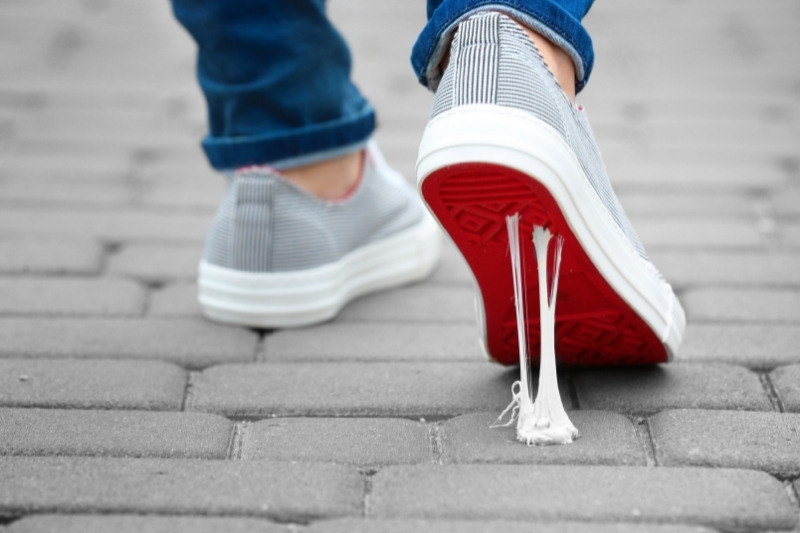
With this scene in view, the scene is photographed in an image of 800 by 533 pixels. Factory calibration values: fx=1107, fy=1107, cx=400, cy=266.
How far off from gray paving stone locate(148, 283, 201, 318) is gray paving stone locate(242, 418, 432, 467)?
1.70 ft

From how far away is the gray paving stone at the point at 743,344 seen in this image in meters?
1.71

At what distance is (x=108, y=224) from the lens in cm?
238

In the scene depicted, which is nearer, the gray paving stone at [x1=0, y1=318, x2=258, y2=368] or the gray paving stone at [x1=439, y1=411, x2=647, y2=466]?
the gray paving stone at [x1=439, y1=411, x2=647, y2=466]

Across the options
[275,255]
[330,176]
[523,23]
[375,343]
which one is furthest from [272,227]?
[523,23]

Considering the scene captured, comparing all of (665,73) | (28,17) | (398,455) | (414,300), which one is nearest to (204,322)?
(414,300)

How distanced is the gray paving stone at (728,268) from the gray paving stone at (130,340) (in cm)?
82

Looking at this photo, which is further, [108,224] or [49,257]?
[108,224]

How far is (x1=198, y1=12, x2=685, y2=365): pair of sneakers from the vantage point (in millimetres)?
1300

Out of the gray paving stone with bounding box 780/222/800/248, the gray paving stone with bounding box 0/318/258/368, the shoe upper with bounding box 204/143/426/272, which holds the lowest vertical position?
the gray paving stone with bounding box 780/222/800/248

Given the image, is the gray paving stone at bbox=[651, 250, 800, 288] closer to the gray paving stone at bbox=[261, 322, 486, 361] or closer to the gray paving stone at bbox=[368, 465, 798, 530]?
the gray paving stone at bbox=[261, 322, 486, 361]

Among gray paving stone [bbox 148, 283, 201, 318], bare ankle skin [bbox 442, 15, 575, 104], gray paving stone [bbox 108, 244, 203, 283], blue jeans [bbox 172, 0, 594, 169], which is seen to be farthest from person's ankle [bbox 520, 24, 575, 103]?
gray paving stone [bbox 108, 244, 203, 283]

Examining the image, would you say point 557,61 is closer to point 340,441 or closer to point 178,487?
point 340,441

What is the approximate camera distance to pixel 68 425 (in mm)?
1469

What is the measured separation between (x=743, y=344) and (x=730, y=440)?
1.25 ft
